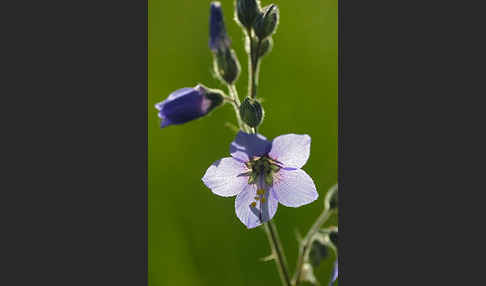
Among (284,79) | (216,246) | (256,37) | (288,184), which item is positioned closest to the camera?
(288,184)

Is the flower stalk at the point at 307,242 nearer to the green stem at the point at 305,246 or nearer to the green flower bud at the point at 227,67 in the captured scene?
the green stem at the point at 305,246

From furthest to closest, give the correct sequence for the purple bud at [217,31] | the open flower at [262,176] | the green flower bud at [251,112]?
the purple bud at [217,31] < the green flower bud at [251,112] < the open flower at [262,176]

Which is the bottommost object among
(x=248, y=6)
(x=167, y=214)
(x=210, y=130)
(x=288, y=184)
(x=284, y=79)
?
(x=167, y=214)

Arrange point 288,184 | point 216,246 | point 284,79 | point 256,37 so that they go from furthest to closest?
point 284,79, point 216,246, point 256,37, point 288,184

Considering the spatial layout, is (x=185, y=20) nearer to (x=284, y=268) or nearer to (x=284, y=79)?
(x=284, y=79)

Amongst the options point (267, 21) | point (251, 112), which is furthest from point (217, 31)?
point (251, 112)

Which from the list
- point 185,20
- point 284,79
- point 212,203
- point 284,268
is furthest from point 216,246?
point 185,20

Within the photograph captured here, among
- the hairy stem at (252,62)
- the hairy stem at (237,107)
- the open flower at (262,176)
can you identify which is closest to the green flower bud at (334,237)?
the open flower at (262,176)
